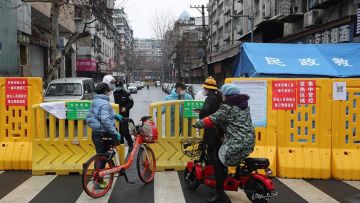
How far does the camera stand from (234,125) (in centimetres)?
575

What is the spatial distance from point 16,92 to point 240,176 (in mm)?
4706

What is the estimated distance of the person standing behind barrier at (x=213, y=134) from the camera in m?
5.89

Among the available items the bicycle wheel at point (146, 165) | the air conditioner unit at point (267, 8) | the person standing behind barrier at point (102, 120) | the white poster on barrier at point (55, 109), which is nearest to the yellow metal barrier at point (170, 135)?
the bicycle wheel at point (146, 165)

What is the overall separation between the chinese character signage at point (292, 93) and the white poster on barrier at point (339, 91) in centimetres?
35

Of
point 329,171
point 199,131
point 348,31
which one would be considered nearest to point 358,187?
point 329,171

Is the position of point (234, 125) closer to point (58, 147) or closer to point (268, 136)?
point (268, 136)

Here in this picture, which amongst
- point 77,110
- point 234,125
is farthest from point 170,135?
point 234,125

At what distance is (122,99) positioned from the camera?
10.8 meters

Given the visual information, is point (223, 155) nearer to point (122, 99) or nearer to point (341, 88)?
point (341, 88)

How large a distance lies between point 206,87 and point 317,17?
15.0m

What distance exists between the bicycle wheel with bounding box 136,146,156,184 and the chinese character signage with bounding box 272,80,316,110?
2.40m

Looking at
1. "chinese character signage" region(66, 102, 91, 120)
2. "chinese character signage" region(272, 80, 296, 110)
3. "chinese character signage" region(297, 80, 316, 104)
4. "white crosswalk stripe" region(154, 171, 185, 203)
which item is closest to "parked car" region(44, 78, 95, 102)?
"chinese character signage" region(66, 102, 91, 120)

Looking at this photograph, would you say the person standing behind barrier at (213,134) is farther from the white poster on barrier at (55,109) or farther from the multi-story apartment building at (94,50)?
the multi-story apartment building at (94,50)

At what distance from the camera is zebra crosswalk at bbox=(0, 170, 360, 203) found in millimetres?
6293
